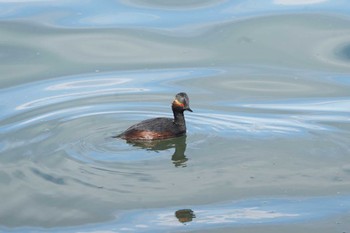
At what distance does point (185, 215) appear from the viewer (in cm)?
779

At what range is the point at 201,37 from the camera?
42.5ft

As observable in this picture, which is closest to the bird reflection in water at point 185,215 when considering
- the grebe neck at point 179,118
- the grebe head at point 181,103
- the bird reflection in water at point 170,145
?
the bird reflection in water at point 170,145

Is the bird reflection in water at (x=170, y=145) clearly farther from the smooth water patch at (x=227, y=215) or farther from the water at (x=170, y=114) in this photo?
the smooth water patch at (x=227, y=215)

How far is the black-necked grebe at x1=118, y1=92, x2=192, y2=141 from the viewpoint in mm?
9859

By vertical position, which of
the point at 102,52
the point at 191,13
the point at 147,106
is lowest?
the point at 147,106

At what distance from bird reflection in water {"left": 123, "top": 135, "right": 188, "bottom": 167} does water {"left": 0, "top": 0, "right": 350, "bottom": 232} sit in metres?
0.03

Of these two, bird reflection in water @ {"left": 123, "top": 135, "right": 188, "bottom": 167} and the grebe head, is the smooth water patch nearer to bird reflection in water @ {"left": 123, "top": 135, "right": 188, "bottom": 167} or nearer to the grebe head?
bird reflection in water @ {"left": 123, "top": 135, "right": 188, "bottom": 167}

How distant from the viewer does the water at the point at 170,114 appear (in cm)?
796

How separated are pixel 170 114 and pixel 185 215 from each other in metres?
3.25

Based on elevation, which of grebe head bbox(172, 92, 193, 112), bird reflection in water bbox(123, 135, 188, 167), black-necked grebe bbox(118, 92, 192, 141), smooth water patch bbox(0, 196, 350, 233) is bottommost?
smooth water patch bbox(0, 196, 350, 233)

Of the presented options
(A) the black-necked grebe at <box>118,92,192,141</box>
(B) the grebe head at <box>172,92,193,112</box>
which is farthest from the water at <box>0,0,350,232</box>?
(B) the grebe head at <box>172,92,193,112</box>

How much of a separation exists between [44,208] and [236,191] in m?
1.65

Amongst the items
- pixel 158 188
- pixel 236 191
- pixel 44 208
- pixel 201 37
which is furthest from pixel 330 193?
pixel 201 37

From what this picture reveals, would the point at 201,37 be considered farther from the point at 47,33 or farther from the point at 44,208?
the point at 44,208
